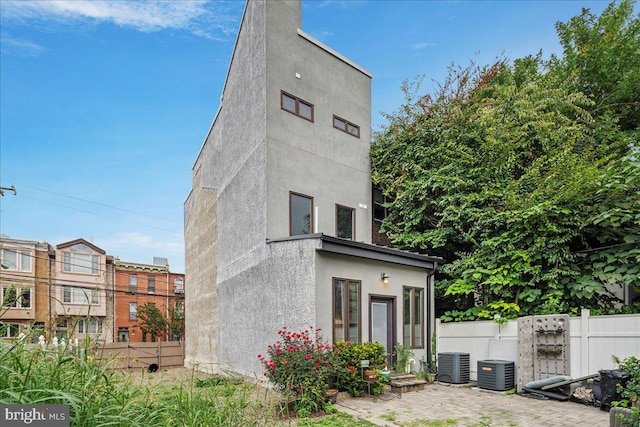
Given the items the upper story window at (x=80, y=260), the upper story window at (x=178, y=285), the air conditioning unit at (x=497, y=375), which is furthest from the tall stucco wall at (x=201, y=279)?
the upper story window at (x=178, y=285)

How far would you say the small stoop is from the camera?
29.5 feet

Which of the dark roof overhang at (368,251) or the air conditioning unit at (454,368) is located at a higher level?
the dark roof overhang at (368,251)

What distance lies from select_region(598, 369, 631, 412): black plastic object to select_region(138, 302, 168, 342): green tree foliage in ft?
96.2

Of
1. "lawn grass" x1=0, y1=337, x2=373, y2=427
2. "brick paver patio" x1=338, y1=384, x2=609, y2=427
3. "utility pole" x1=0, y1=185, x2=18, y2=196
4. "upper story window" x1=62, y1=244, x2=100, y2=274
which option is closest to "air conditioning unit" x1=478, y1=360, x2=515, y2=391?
"brick paver patio" x1=338, y1=384, x2=609, y2=427

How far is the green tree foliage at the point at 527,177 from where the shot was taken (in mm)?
9711

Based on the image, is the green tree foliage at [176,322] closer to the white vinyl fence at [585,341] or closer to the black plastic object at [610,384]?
the white vinyl fence at [585,341]

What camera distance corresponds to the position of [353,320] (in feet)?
31.0

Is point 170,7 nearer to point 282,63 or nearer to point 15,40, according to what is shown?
point 282,63

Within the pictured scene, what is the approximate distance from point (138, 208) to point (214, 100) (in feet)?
60.1

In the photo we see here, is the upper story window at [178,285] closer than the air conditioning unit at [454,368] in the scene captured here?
No

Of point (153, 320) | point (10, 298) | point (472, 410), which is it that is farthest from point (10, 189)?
point (153, 320)

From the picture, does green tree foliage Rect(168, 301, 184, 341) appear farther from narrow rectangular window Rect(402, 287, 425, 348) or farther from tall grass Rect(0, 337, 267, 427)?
tall grass Rect(0, 337, 267, 427)

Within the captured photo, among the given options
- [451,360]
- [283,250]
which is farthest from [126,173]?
[451,360]

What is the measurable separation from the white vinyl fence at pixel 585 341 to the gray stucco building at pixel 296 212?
5.29ft
